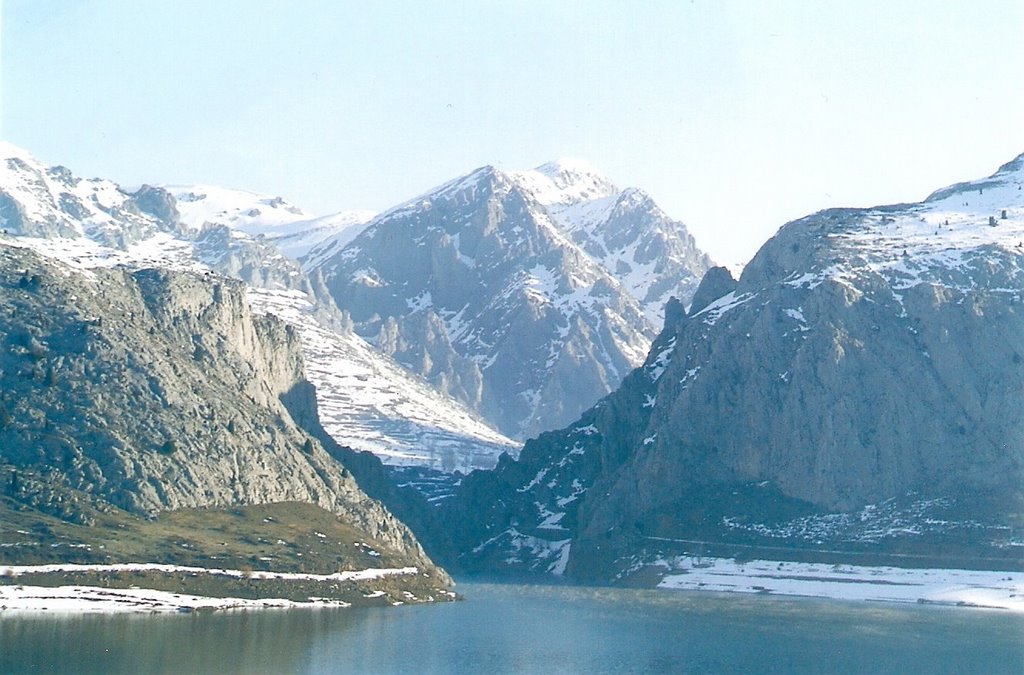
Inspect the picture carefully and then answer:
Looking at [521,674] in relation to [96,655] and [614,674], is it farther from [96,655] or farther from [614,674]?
[96,655]

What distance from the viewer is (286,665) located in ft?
633

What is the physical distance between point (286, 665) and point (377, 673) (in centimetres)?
1116

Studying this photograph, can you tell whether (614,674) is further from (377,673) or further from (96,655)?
(96,655)

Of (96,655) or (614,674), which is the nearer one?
(96,655)

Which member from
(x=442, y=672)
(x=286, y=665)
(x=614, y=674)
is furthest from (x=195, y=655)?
(x=614, y=674)

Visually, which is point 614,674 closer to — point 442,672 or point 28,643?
point 442,672

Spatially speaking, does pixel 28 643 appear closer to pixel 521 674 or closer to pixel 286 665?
pixel 286 665

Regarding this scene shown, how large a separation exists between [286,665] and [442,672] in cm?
1908

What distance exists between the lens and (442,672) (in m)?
196

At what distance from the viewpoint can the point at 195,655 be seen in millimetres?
194000

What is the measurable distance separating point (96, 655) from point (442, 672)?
41381mm

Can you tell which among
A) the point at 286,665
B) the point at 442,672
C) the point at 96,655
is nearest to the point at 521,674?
the point at 442,672

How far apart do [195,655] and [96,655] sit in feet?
40.1

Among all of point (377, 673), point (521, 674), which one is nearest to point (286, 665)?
point (377, 673)
